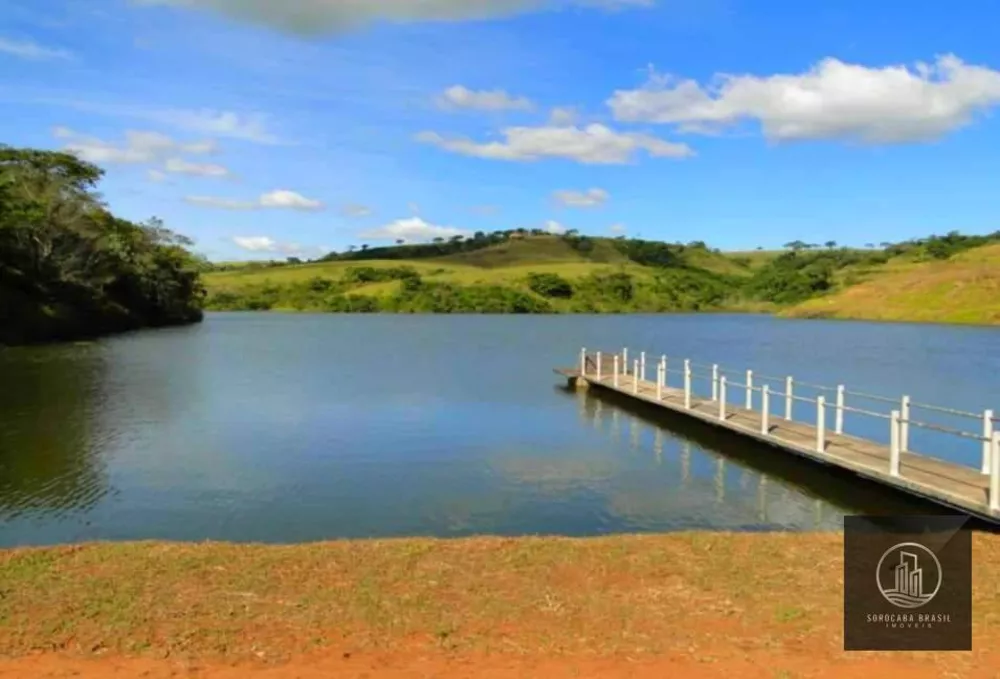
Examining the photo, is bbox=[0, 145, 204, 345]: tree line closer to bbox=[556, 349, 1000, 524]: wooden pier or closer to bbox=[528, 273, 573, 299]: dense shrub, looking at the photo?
bbox=[556, 349, 1000, 524]: wooden pier

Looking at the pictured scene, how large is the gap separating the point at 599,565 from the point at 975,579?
383cm

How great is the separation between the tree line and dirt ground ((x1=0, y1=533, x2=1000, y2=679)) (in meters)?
53.4

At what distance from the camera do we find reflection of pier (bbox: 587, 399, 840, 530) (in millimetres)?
14658

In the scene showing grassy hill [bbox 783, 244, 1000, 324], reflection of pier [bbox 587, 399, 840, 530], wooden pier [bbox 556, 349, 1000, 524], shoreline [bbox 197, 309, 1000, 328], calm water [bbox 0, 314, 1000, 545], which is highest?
grassy hill [bbox 783, 244, 1000, 324]

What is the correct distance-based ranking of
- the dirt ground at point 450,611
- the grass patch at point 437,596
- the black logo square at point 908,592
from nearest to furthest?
the dirt ground at point 450,611 → the grass patch at point 437,596 → the black logo square at point 908,592

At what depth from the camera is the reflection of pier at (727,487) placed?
48.1ft

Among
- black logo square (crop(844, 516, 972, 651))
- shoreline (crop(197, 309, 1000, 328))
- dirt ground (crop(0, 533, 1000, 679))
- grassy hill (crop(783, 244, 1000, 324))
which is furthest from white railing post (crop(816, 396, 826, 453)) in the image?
grassy hill (crop(783, 244, 1000, 324))

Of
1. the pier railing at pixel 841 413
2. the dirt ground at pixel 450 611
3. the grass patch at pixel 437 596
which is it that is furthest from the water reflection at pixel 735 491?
the dirt ground at pixel 450 611

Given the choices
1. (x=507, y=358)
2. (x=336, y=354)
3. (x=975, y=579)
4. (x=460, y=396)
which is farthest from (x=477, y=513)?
(x=336, y=354)

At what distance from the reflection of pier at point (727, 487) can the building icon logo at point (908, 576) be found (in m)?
3.99

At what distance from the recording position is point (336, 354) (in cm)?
5084

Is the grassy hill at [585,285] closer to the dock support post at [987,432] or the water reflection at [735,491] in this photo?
the water reflection at [735,491]

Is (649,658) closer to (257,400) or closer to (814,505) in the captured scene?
(814,505)

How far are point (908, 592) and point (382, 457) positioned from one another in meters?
12.5
